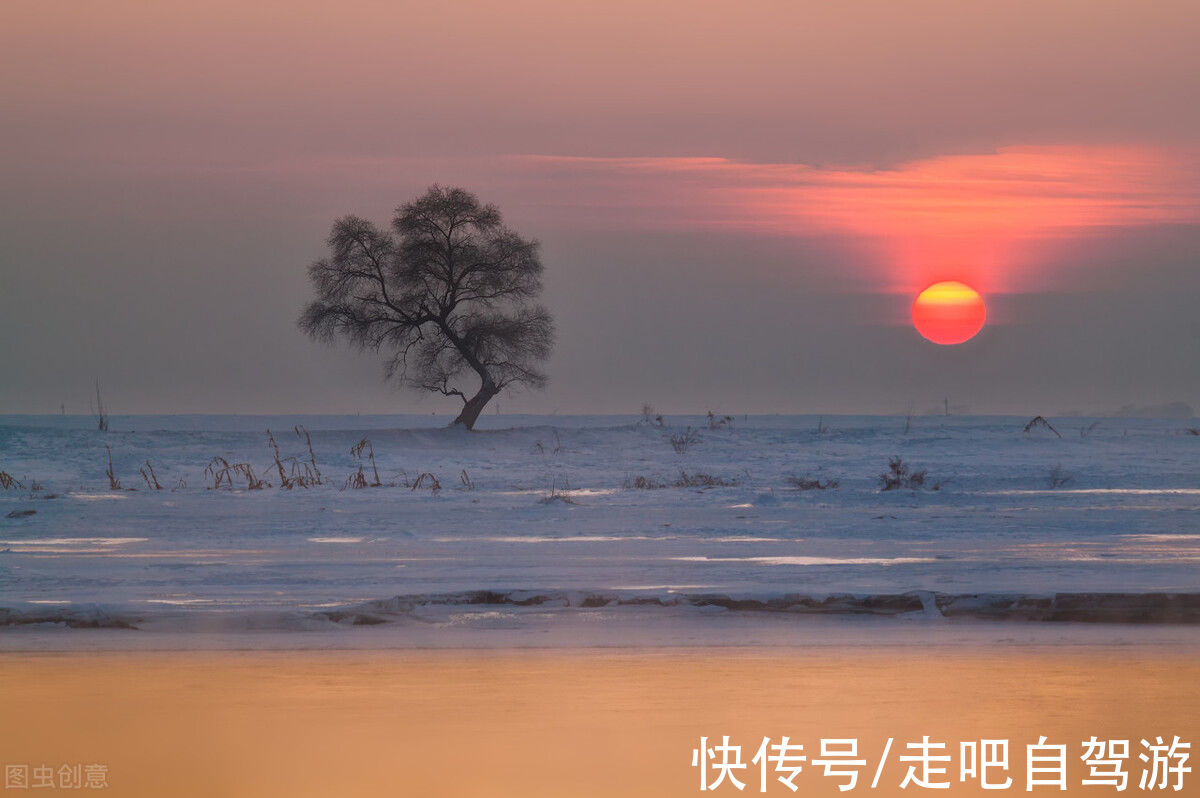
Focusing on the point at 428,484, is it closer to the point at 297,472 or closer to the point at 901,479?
the point at 297,472

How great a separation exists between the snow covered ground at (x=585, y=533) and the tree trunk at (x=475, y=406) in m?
6.69

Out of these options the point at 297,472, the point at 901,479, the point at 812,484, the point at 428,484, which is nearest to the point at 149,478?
the point at 297,472

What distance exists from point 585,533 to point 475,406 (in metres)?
22.8

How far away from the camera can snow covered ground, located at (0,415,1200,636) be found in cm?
1112

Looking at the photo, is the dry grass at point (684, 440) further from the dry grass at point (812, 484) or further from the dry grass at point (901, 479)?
the dry grass at point (812, 484)

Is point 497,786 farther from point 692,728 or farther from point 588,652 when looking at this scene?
point 588,652

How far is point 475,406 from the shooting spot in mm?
39531

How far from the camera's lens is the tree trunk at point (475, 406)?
39219 mm

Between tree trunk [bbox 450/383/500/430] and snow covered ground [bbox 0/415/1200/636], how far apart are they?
669cm

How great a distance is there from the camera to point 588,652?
9297 millimetres

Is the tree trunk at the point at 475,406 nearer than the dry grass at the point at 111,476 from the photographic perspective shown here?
No

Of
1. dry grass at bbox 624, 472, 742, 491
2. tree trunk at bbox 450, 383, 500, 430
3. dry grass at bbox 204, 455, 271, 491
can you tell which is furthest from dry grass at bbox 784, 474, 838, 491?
tree trunk at bbox 450, 383, 500, 430

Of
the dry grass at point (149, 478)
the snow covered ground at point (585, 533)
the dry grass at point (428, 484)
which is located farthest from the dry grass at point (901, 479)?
the dry grass at point (149, 478)

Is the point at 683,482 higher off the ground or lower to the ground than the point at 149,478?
higher
